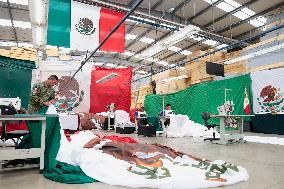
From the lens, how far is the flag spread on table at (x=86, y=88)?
10234 mm

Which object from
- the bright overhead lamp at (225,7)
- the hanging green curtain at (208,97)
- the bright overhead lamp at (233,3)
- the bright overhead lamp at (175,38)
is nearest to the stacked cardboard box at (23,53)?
→ the bright overhead lamp at (175,38)

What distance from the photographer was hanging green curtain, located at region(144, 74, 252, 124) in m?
9.59

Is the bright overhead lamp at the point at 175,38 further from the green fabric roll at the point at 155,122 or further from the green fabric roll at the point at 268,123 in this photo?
the green fabric roll at the point at 268,123

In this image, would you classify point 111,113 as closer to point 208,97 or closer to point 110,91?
point 110,91

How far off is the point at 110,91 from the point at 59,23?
512 centimetres

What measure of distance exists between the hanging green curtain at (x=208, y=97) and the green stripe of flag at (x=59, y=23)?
20.6 feet

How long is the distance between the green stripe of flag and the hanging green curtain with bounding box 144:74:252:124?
20.6 feet

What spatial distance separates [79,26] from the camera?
6332mm

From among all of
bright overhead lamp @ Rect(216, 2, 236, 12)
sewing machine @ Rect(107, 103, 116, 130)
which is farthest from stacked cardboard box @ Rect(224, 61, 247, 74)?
sewing machine @ Rect(107, 103, 116, 130)

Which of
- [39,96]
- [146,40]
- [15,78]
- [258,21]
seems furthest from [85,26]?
[258,21]

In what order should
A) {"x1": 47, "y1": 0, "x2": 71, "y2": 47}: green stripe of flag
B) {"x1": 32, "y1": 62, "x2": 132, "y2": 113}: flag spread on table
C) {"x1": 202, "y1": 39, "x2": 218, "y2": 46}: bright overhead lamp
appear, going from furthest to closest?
{"x1": 202, "y1": 39, "x2": 218, "y2": 46}: bright overhead lamp < {"x1": 32, "y1": 62, "x2": 132, "y2": 113}: flag spread on table < {"x1": 47, "y1": 0, "x2": 71, "y2": 47}: green stripe of flag

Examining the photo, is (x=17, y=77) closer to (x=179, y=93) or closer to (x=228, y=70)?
(x=179, y=93)

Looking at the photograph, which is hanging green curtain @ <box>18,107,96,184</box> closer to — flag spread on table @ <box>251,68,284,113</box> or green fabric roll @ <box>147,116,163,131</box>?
green fabric roll @ <box>147,116,163,131</box>

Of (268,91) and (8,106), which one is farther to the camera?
(268,91)
